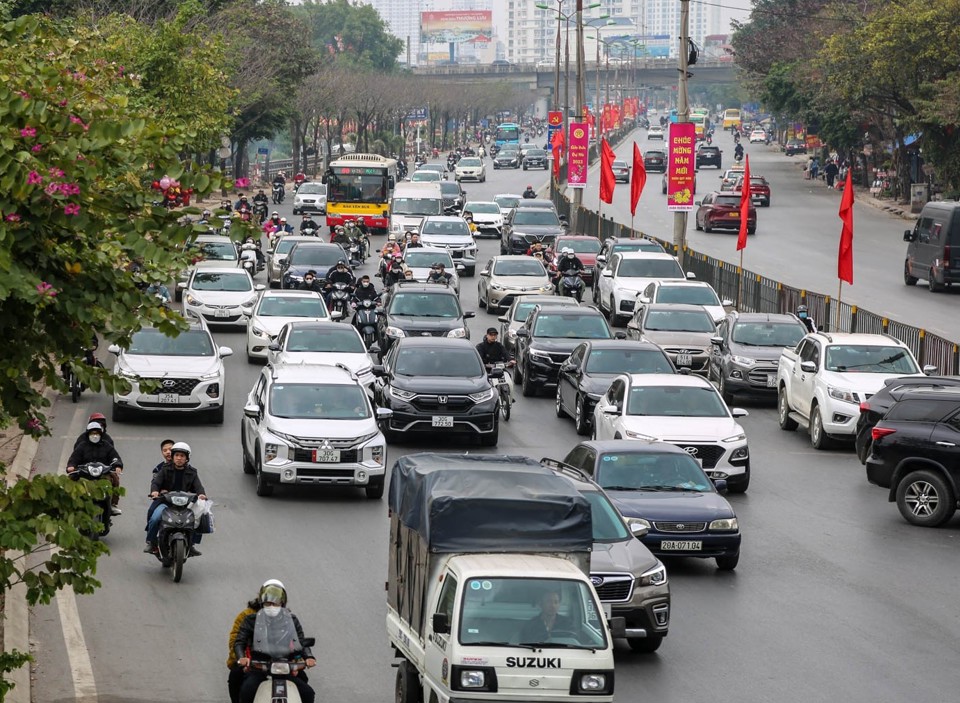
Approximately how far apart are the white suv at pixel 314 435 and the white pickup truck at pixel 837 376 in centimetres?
756

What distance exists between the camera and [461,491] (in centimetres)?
1196

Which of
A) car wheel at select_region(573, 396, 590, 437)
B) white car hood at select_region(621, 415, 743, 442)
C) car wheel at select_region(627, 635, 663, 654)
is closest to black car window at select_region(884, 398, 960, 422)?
white car hood at select_region(621, 415, 743, 442)

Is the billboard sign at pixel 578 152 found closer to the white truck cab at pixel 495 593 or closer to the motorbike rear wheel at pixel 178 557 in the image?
the motorbike rear wheel at pixel 178 557

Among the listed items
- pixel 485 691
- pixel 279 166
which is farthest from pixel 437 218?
pixel 279 166

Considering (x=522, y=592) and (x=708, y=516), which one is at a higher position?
(x=522, y=592)

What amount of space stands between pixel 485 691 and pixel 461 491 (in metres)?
1.80

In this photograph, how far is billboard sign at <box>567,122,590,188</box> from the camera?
63.7 m

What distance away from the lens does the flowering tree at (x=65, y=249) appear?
795 cm

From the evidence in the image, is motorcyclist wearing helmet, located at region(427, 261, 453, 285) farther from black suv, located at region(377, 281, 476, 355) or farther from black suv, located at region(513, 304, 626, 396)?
black suv, located at region(513, 304, 626, 396)

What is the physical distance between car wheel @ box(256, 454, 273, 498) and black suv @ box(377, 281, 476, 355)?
10779 millimetres

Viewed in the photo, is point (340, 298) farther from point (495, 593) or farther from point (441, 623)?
point (441, 623)

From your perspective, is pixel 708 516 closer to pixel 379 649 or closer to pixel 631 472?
pixel 631 472

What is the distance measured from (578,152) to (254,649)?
54.3 meters

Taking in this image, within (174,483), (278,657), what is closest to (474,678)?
(278,657)
